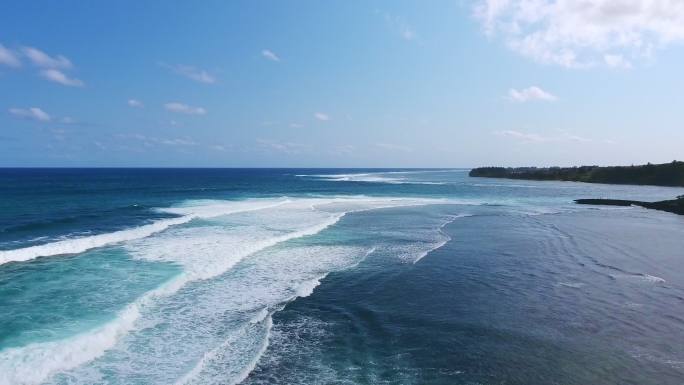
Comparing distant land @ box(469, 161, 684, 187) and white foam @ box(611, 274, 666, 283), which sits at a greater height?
distant land @ box(469, 161, 684, 187)

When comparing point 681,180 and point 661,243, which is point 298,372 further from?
point 681,180

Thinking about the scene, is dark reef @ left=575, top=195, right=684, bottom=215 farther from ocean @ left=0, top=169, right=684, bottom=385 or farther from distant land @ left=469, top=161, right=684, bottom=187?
distant land @ left=469, top=161, right=684, bottom=187

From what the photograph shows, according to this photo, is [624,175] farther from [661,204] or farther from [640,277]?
[640,277]

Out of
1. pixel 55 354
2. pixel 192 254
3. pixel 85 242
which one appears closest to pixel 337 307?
pixel 55 354

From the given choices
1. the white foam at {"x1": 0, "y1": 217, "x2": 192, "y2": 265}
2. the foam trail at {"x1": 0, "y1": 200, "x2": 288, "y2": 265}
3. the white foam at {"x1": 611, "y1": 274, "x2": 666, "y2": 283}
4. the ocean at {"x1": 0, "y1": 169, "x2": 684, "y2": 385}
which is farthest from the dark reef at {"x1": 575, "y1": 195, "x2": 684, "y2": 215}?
the white foam at {"x1": 0, "y1": 217, "x2": 192, "y2": 265}

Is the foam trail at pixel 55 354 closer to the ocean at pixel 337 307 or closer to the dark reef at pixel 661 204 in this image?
the ocean at pixel 337 307

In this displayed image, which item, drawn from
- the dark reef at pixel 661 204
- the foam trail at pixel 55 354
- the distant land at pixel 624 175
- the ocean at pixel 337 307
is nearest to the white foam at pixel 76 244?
the ocean at pixel 337 307

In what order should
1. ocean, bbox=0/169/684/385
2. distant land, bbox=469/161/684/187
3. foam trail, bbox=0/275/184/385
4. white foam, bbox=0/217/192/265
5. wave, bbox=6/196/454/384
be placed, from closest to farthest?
foam trail, bbox=0/275/184/385 < ocean, bbox=0/169/684/385 < wave, bbox=6/196/454/384 < white foam, bbox=0/217/192/265 < distant land, bbox=469/161/684/187

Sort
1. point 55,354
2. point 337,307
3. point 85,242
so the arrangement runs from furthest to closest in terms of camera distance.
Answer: point 85,242 < point 337,307 < point 55,354
